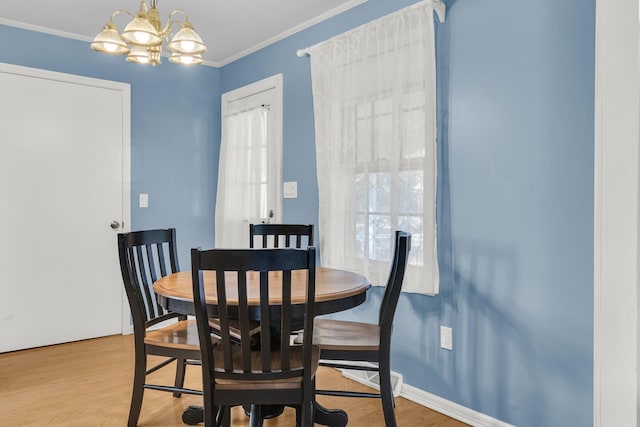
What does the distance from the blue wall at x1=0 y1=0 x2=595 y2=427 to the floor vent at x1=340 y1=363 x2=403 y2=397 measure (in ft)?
0.18

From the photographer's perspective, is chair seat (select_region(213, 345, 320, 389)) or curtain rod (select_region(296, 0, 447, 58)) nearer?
chair seat (select_region(213, 345, 320, 389))

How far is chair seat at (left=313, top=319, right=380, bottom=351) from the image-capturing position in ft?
6.53

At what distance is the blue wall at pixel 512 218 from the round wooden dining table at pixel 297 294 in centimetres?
60

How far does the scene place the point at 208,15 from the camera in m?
3.19

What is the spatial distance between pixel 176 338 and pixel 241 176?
78.4 inches

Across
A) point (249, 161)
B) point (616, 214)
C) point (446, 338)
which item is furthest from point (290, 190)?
point (616, 214)

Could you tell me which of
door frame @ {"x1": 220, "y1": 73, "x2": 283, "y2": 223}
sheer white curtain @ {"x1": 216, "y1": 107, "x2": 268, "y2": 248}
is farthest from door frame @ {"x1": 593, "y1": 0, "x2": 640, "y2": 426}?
sheer white curtain @ {"x1": 216, "y1": 107, "x2": 268, "y2": 248}

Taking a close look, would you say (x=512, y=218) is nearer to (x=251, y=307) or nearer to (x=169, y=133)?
(x=251, y=307)

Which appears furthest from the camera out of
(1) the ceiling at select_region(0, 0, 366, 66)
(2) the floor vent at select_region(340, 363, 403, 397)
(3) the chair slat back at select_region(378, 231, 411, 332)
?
(1) the ceiling at select_region(0, 0, 366, 66)

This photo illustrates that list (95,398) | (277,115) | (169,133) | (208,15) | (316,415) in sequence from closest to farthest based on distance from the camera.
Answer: (316,415)
(95,398)
(208,15)
(277,115)
(169,133)

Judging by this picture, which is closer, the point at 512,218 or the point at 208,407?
the point at 208,407

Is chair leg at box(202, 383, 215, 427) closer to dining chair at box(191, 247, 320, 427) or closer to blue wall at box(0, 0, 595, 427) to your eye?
dining chair at box(191, 247, 320, 427)

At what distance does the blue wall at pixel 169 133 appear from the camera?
3.65 m

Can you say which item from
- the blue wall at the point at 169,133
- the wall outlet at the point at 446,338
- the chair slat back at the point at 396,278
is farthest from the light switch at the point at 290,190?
the chair slat back at the point at 396,278
